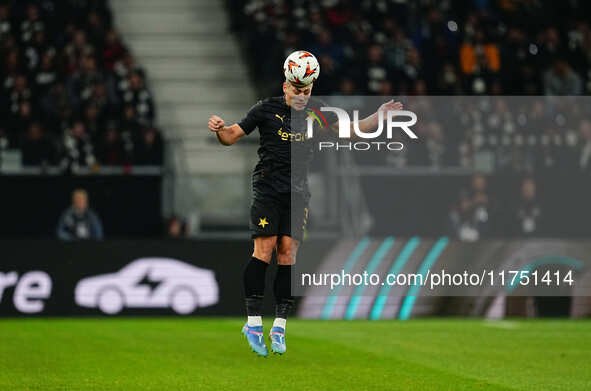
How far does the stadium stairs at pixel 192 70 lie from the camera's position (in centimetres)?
1786

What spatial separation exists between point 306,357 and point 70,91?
11.1 m

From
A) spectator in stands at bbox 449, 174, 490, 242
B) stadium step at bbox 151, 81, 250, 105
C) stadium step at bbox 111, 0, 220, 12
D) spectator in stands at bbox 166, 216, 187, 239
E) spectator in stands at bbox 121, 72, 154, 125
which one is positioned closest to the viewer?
spectator in stands at bbox 449, 174, 490, 242

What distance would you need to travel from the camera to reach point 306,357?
9055mm

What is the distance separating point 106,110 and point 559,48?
8.75 m

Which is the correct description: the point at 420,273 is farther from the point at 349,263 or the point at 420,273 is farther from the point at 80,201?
the point at 80,201

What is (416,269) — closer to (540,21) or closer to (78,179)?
(78,179)

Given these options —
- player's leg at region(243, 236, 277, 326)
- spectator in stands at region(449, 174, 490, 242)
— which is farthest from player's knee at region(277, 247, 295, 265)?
spectator in stands at region(449, 174, 490, 242)

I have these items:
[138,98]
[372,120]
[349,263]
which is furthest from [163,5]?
[372,120]

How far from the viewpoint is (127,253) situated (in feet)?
47.1

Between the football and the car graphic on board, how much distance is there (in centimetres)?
601

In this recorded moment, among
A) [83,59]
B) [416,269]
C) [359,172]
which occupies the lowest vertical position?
[416,269]

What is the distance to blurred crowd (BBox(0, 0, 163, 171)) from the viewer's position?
56.2ft

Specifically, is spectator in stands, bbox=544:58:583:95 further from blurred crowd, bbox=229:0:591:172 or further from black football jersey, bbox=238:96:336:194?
black football jersey, bbox=238:96:336:194

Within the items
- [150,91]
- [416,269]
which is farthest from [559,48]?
[416,269]
